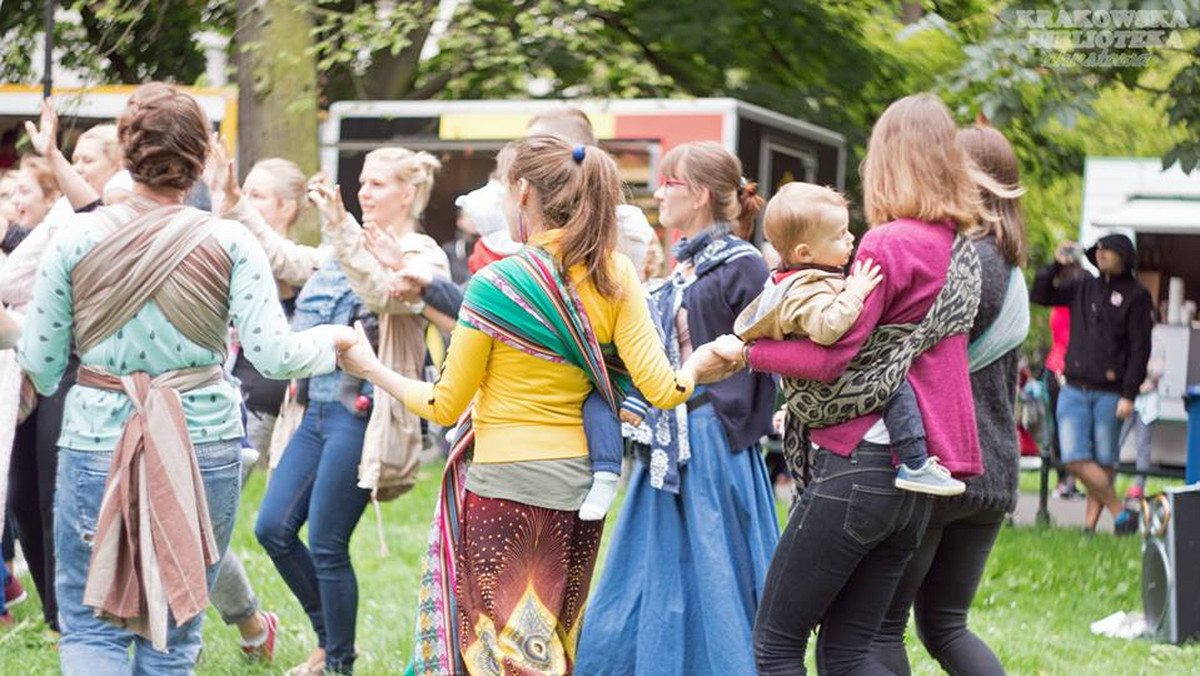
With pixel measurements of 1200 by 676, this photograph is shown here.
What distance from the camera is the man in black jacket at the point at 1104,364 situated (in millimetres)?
10766

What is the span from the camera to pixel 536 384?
13.6 feet

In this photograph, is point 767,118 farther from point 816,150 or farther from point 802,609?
point 802,609

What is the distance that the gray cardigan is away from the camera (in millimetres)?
4438

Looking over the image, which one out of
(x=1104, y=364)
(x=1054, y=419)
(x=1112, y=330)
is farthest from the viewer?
(x=1054, y=419)

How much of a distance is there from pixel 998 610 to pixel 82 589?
16.7 ft

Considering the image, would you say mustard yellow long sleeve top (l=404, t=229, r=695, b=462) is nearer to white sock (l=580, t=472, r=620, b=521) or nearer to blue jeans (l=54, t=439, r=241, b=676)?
white sock (l=580, t=472, r=620, b=521)

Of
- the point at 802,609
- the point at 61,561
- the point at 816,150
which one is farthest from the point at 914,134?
the point at 816,150

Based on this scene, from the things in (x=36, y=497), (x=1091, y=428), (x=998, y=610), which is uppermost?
(x=36, y=497)

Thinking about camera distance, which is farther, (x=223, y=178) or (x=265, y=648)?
(x=265, y=648)

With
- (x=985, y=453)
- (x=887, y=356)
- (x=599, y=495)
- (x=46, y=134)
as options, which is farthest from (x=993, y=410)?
(x=46, y=134)

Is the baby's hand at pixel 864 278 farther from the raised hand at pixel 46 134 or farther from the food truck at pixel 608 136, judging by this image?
the food truck at pixel 608 136

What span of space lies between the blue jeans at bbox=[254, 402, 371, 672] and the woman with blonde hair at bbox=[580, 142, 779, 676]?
92 centimetres

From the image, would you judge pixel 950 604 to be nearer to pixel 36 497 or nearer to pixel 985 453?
pixel 985 453

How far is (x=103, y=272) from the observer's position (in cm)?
400
